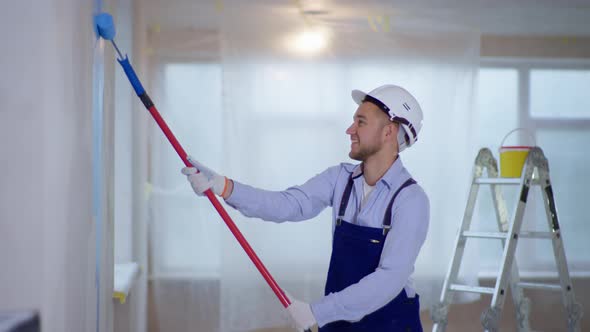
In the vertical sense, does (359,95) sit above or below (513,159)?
above

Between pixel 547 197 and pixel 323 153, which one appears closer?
pixel 547 197

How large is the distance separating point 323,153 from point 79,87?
3.11 m

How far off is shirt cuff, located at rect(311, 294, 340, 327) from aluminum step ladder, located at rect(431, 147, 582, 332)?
1.80 m

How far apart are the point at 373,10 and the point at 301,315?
3037mm

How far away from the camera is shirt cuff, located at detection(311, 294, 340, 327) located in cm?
192

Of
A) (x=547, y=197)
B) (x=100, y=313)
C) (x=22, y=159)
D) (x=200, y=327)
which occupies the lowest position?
(x=200, y=327)

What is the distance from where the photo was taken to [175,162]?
177 inches

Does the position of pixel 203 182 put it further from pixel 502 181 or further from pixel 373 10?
pixel 373 10

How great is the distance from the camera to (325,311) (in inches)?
75.9

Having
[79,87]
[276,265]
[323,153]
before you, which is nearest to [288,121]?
[323,153]

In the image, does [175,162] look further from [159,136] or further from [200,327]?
[200,327]

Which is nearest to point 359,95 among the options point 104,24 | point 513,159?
point 104,24

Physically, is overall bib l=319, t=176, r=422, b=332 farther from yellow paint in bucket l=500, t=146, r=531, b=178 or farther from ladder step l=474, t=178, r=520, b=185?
yellow paint in bucket l=500, t=146, r=531, b=178

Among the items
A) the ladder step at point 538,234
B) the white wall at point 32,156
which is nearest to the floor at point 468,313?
the ladder step at point 538,234
